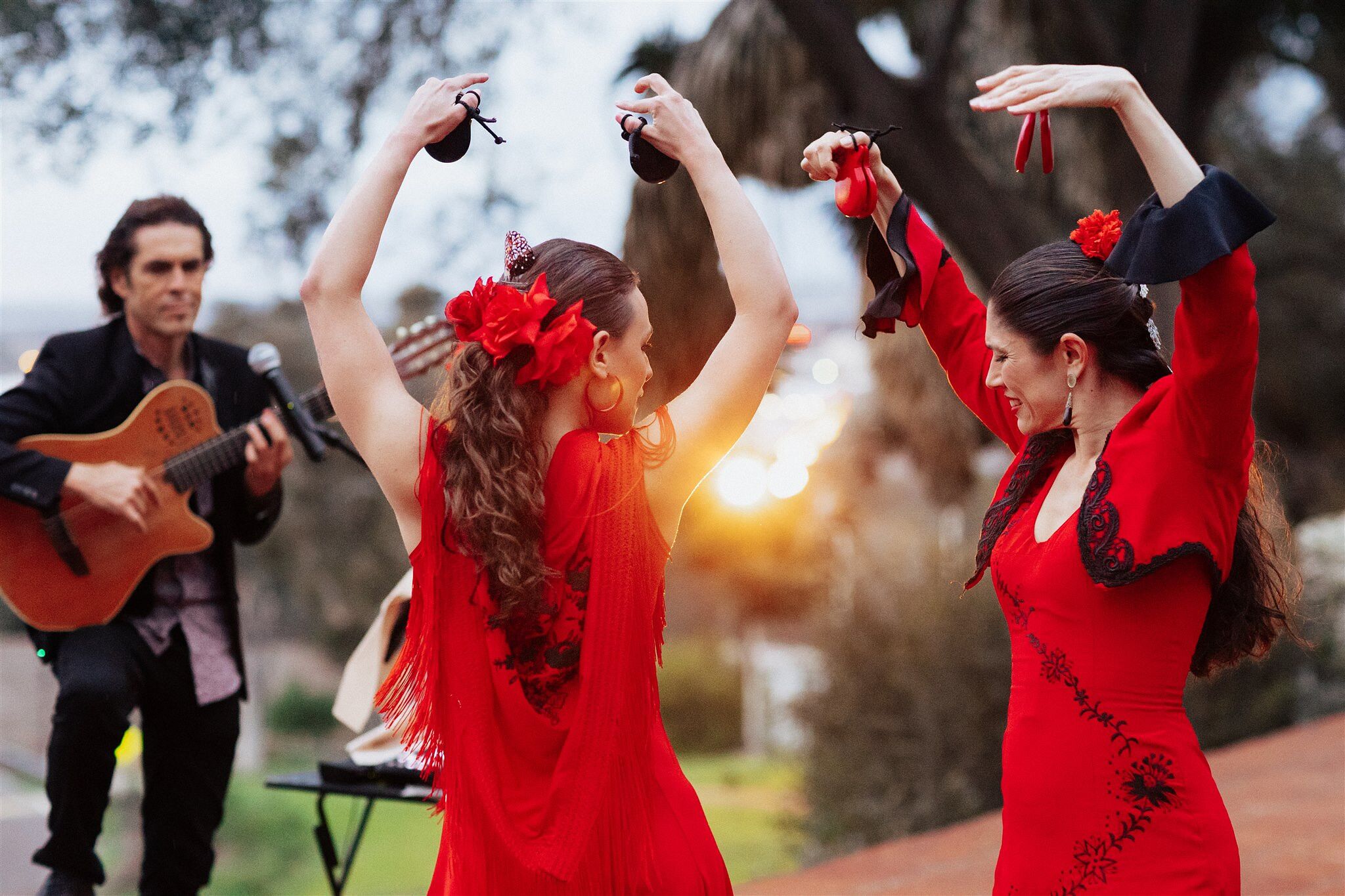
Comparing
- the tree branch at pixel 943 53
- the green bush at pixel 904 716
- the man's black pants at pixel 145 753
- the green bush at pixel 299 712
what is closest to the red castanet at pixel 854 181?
the man's black pants at pixel 145 753

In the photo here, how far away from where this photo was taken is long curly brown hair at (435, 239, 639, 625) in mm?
1844

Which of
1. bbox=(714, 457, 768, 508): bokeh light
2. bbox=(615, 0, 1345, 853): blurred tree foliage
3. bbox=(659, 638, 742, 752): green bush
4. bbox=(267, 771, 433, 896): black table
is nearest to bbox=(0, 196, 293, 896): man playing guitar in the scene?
bbox=(267, 771, 433, 896): black table

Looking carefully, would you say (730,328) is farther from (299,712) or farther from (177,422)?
(299,712)

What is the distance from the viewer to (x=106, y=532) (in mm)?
3539

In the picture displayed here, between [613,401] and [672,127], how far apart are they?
45 centimetres

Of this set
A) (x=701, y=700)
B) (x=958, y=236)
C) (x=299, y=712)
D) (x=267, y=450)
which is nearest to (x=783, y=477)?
(x=958, y=236)

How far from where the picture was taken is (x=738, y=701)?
24.2 metres

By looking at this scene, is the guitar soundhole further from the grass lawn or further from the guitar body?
the grass lawn

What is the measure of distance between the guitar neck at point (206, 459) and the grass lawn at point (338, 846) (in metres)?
8.63

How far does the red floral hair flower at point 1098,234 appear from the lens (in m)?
2.21

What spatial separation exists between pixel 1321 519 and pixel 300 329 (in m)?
11.4

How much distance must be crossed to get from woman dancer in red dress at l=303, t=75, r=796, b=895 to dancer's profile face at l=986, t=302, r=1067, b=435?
17.9 inches

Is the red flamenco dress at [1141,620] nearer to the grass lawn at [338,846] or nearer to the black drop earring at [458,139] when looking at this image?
the black drop earring at [458,139]

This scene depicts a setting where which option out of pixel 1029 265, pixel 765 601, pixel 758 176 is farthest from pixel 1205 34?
pixel 765 601
